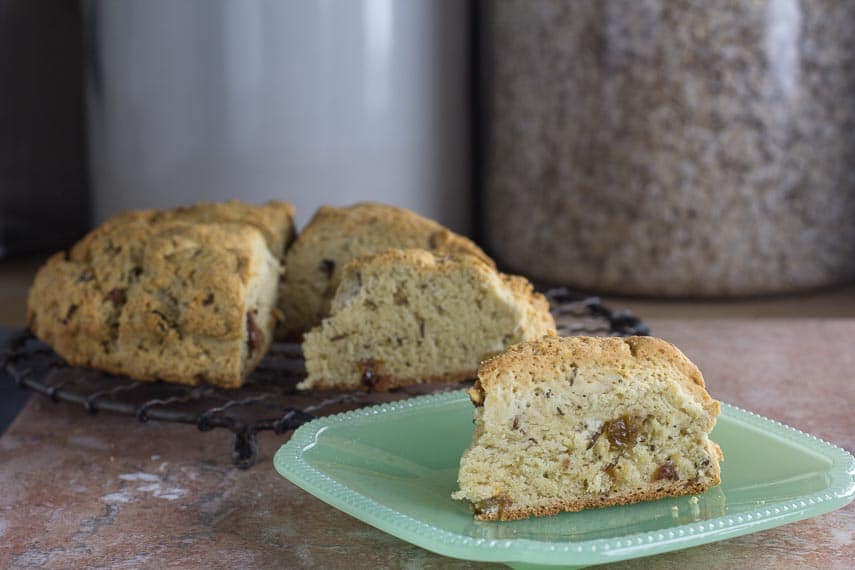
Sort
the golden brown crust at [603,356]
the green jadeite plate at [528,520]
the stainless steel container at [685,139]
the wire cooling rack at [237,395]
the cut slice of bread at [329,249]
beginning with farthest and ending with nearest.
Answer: the stainless steel container at [685,139], the cut slice of bread at [329,249], the wire cooling rack at [237,395], the golden brown crust at [603,356], the green jadeite plate at [528,520]

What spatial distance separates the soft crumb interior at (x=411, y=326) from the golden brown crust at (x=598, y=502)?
0.36m

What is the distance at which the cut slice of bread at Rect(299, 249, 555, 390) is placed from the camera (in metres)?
1.29

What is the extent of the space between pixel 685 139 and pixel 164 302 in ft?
3.22

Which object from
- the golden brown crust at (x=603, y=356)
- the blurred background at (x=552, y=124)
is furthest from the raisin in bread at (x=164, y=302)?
the blurred background at (x=552, y=124)

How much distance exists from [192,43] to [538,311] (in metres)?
0.91

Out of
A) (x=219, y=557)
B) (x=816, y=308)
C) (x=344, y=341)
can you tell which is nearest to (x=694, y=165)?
(x=816, y=308)

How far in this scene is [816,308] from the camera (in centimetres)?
198

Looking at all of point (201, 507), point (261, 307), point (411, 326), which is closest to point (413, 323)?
point (411, 326)

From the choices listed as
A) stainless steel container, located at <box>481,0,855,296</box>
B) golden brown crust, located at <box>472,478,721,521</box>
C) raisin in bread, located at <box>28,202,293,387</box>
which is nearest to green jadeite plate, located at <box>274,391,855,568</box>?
golden brown crust, located at <box>472,478,721,521</box>

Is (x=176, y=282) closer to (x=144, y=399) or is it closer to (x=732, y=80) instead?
(x=144, y=399)

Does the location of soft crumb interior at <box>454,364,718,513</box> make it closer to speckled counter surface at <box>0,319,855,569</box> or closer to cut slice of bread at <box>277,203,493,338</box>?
speckled counter surface at <box>0,319,855,569</box>

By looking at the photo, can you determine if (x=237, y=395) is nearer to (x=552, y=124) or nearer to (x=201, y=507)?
(x=201, y=507)

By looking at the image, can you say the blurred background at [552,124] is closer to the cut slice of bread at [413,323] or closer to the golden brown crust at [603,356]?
the cut slice of bread at [413,323]

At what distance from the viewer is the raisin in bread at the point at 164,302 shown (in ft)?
4.28
